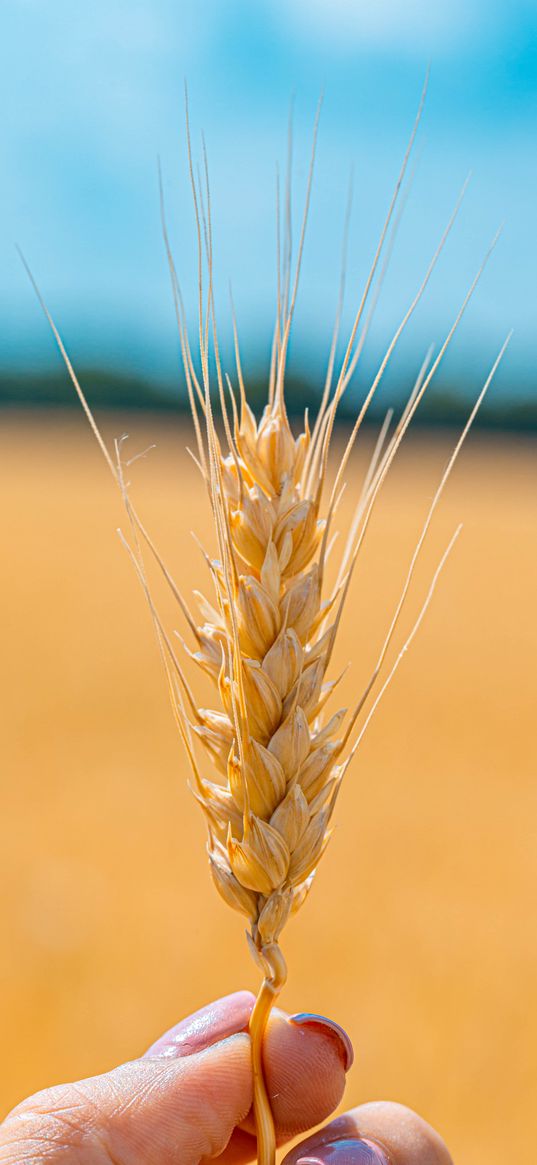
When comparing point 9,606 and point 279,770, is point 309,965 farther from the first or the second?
point 9,606

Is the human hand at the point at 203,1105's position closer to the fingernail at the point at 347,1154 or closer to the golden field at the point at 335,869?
the fingernail at the point at 347,1154

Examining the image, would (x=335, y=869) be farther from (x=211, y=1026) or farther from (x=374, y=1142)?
(x=211, y=1026)

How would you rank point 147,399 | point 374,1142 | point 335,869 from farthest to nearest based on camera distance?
point 147,399 → point 335,869 → point 374,1142

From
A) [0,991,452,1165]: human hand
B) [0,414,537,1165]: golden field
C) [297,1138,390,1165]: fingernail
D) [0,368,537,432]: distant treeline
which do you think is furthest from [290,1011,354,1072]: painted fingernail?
[0,368,537,432]: distant treeline

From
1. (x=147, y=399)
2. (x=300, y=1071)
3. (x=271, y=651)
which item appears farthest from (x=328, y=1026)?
(x=147, y=399)

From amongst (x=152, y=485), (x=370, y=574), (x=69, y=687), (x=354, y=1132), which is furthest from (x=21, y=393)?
(x=354, y=1132)

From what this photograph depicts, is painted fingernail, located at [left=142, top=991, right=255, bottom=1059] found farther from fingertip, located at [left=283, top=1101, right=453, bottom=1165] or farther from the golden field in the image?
the golden field
